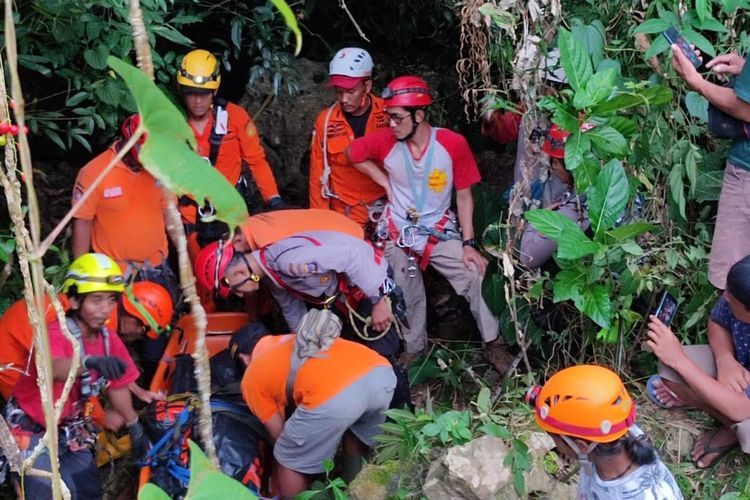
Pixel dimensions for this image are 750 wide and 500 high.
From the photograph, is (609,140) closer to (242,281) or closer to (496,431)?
(496,431)

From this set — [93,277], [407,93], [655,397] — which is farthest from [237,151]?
[655,397]

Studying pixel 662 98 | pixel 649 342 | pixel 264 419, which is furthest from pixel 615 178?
pixel 264 419

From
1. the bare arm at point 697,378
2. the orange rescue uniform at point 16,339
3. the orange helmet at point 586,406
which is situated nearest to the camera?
the orange helmet at point 586,406

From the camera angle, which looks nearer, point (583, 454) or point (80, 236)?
point (583, 454)

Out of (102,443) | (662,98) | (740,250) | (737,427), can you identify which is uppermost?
(662,98)

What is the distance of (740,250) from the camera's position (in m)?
4.18

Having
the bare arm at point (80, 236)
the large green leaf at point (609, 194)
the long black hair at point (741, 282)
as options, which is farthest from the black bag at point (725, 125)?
the bare arm at point (80, 236)

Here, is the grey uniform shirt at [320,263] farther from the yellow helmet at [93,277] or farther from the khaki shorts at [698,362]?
the khaki shorts at [698,362]

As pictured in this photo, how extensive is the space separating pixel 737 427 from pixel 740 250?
0.81 m

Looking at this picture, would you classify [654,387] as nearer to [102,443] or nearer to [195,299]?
[102,443]

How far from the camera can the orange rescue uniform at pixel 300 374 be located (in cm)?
412

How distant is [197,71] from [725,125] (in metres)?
3.00

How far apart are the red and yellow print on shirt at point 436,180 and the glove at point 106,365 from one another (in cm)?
211

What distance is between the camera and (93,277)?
418 centimetres
